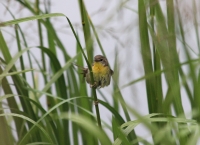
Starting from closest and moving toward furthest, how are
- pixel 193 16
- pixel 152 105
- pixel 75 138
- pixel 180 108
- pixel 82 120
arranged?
pixel 193 16
pixel 82 120
pixel 180 108
pixel 152 105
pixel 75 138

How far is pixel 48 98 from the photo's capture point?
1259mm

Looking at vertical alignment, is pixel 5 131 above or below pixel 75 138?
above

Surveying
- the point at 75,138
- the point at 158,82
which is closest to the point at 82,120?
the point at 158,82

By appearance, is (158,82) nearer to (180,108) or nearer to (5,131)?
(180,108)

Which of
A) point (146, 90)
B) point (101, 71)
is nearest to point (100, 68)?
point (101, 71)

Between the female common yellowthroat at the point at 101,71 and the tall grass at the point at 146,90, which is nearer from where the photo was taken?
the tall grass at the point at 146,90

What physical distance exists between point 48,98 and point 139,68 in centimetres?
73

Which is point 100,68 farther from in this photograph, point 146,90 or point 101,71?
point 146,90

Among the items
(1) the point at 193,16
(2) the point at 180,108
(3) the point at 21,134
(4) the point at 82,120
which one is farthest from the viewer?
(3) the point at 21,134

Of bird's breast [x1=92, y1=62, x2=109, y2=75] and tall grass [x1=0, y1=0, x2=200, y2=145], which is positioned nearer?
tall grass [x1=0, y1=0, x2=200, y2=145]

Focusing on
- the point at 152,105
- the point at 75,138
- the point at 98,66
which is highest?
the point at 98,66

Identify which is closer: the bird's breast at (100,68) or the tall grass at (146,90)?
the tall grass at (146,90)

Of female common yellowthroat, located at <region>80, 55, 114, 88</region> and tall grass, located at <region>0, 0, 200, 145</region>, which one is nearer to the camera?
tall grass, located at <region>0, 0, 200, 145</region>

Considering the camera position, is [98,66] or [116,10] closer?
[116,10]
